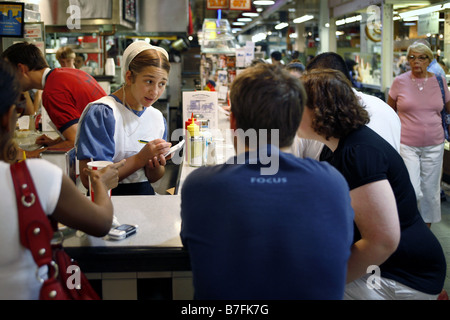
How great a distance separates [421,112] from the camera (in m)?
4.93

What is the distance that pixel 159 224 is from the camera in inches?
84.9

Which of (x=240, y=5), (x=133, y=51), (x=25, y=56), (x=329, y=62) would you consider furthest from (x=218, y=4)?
(x=133, y=51)

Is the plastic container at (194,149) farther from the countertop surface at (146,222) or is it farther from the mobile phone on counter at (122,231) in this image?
the mobile phone on counter at (122,231)

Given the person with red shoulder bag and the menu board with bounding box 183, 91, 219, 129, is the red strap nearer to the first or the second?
the person with red shoulder bag

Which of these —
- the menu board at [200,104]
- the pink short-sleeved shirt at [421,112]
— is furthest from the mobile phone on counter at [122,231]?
the pink short-sleeved shirt at [421,112]

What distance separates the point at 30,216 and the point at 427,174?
4302 millimetres

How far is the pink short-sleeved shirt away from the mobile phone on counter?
363cm

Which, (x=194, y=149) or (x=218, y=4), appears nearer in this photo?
(x=194, y=149)

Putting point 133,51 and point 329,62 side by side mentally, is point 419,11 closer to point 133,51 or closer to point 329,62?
point 329,62

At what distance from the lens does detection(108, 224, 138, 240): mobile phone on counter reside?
6.41 feet

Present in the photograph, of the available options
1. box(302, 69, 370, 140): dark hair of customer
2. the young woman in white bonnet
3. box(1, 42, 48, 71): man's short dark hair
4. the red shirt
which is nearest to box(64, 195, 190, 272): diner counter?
the young woman in white bonnet

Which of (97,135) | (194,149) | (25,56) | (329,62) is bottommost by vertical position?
(194,149)

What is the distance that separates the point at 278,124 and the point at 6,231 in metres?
0.83
